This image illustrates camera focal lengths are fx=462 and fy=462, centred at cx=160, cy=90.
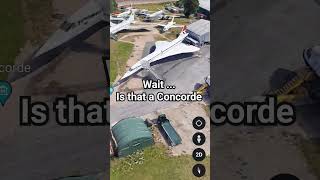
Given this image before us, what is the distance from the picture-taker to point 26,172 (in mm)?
28266

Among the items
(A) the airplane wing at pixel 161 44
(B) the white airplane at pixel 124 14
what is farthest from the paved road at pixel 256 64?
(B) the white airplane at pixel 124 14

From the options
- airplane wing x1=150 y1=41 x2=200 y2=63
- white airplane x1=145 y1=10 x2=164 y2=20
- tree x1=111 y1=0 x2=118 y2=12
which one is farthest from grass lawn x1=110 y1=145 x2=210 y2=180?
tree x1=111 y1=0 x2=118 y2=12

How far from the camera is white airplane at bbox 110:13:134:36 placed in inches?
1193

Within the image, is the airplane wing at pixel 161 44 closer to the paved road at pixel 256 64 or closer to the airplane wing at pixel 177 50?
the airplane wing at pixel 177 50

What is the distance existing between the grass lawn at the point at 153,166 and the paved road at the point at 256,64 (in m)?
1.75

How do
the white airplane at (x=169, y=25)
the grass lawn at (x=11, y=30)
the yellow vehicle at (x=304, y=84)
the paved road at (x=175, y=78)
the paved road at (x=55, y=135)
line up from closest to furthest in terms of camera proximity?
the paved road at (x=55, y=135) → the paved road at (x=175, y=78) → the yellow vehicle at (x=304, y=84) → the white airplane at (x=169, y=25) → the grass lawn at (x=11, y=30)

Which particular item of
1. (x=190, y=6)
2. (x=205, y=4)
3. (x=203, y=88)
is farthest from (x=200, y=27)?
(x=203, y=88)

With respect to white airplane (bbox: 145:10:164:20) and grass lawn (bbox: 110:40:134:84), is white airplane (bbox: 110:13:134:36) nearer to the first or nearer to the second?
grass lawn (bbox: 110:40:134:84)

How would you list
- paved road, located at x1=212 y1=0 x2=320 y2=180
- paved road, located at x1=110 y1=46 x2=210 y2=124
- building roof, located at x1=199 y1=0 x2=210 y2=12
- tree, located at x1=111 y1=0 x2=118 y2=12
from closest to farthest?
paved road, located at x1=212 y1=0 x2=320 y2=180
paved road, located at x1=110 y1=46 x2=210 y2=124
building roof, located at x1=199 y1=0 x2=210 y2=12
tree, located at x1=111 y1=0 x2=118 y2=12

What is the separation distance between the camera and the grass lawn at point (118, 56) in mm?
30484

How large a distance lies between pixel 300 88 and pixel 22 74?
18.7 m

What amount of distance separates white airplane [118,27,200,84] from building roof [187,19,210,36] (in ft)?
2.09

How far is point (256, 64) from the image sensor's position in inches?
1239

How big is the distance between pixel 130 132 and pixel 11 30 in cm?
1286
